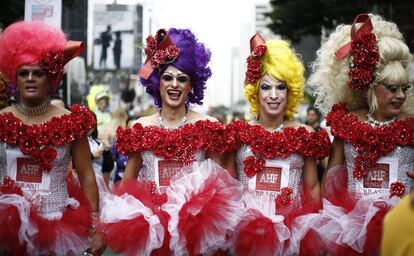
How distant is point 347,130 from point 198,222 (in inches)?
57.8

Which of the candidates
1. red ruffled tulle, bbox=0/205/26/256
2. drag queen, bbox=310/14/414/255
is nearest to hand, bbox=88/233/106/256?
red ruffled tulle, bbox=0/205/26/256

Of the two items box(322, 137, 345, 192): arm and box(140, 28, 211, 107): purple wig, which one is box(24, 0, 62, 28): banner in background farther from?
box(322, 137, 345, 192): arm

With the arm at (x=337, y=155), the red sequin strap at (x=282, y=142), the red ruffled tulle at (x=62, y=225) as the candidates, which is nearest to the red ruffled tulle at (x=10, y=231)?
the red ruffled tulle at (x=62, y=225)

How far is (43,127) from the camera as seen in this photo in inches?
213

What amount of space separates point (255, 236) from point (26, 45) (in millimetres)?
2139

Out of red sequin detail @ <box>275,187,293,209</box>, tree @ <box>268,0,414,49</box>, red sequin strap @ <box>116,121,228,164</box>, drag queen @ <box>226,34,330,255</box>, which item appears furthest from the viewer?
tree @ <box>268,0,414,49</box>

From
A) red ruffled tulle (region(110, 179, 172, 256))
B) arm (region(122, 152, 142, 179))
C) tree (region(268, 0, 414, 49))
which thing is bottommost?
red ruffled tulle (region(110, 179, 172, 256))

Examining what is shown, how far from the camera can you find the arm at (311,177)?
19.7 feet

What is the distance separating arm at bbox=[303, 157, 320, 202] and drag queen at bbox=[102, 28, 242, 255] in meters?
0.69

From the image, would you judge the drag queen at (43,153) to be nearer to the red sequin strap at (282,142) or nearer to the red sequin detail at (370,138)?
the red sequin strap at (282,142)

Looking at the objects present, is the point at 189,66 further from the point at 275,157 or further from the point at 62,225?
the point at 62,225

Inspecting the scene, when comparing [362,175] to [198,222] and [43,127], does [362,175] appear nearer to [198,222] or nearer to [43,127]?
[198,222]

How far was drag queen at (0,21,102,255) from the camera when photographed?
5.20 metres

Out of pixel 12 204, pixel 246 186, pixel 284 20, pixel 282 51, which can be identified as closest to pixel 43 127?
pixel 12 204
